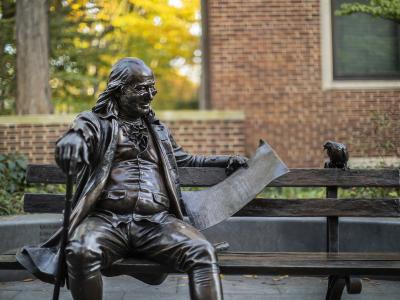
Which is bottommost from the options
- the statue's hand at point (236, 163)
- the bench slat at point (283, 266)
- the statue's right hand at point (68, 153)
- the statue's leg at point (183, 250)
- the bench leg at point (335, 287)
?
the bench leg at point (335, 287)

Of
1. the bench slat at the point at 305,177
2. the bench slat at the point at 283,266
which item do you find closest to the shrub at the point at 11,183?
the bench slat at the point at 305,177

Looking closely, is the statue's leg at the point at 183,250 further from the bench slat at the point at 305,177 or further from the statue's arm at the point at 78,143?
the bench slat at the point at 305,177

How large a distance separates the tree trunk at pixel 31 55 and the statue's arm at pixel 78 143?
698 cm

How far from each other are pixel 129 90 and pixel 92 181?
0.61 meters

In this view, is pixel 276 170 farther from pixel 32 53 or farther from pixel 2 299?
pixel 32 53

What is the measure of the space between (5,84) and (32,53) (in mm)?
940

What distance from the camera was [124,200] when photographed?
3.74m

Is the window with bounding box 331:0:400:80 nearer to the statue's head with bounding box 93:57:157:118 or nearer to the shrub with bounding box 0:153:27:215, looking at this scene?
the shrub with bounding box 0:153:27:215

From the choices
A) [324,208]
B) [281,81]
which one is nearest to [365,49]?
[281,81]

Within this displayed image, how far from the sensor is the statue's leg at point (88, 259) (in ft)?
10.8

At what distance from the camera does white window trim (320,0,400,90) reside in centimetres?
1077

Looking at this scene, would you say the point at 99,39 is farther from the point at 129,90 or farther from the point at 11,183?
the point at 129,90

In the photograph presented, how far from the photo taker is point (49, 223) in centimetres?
542

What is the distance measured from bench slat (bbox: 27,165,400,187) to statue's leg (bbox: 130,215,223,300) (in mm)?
887
